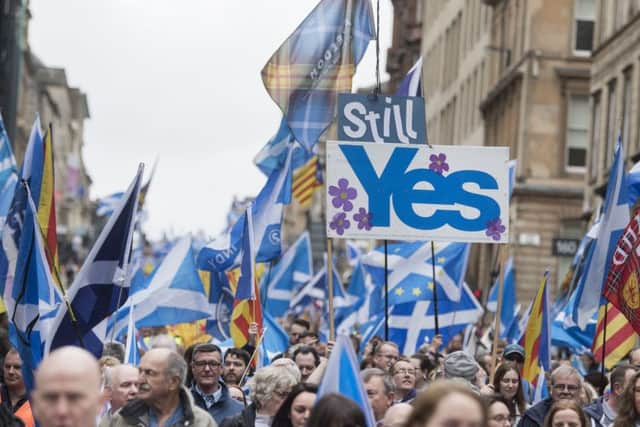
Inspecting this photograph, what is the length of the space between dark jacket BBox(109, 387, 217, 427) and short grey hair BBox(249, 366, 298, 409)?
0.85m

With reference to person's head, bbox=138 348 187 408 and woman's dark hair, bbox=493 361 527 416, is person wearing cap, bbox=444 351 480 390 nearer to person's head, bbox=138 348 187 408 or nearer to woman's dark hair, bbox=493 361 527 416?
woman's dark hair, bbox=493 361 527 416

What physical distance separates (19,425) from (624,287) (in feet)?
19.9

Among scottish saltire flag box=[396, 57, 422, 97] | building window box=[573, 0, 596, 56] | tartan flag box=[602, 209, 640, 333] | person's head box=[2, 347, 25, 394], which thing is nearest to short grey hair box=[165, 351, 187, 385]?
person's head box=[2, 347, 25, 394]

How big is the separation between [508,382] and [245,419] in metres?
3.12

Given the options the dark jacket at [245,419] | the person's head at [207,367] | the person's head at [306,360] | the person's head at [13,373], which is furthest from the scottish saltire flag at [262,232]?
the dark jacket at [245,419]

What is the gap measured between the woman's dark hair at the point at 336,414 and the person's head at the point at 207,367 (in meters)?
4.39

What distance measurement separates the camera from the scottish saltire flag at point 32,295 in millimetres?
11828

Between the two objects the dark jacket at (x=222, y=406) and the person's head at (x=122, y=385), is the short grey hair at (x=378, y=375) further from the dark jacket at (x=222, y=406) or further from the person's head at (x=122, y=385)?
the dark jacket at (x=222, y=406)

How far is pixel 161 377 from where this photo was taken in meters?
8.78

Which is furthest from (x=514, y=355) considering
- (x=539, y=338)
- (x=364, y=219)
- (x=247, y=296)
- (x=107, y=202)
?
(x=107, y=202)

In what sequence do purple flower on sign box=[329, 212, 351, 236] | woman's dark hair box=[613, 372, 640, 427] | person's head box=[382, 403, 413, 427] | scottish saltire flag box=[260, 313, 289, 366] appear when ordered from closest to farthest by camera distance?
person's head box=[382, 403, 413, 427] → woman's dark hair box=[613, 372, 640, 427] → purple flower on sign box=[329, 212, 351, 236] → scottish saltire flag box=[260, 313, 289, 366]

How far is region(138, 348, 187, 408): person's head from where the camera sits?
28.8ft

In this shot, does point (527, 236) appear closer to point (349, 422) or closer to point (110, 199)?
point (110, 199)

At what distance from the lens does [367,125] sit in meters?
14.3
